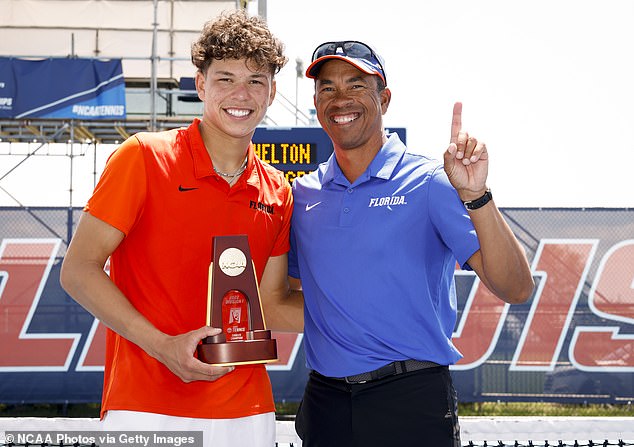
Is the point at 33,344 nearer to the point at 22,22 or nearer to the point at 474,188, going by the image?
the point at 474,188

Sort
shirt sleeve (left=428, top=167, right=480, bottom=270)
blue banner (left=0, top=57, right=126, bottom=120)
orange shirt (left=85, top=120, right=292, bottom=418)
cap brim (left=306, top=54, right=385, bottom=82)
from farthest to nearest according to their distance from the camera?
blue banner (left=0, top=57, right=126, bottom=120)
cap brim (left=306, top=54, right=385, bottom=82)
shirt sleeve (left=428, top=167, right=480, bottom=270)
orange shirt (left=85, top=120, right=292, bottom=418)

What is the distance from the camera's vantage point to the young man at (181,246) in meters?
2.86

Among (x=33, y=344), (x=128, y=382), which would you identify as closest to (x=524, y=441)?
(x=128, y=382)

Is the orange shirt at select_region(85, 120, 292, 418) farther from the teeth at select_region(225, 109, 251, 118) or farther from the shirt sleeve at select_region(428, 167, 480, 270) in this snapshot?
the shirt sleeve at select_region(428, 167, 480, 270)

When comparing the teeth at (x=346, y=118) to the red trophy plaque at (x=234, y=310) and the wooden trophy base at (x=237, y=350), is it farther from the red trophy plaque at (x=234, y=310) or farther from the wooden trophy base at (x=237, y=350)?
the wooden trophy base at (x=237, y=350)

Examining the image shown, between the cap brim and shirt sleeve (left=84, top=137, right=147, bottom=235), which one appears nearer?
shirt sleeve (left=84, top=137, right=147, bottom=235)

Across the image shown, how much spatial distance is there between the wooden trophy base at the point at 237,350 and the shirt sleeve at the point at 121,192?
1.59ft

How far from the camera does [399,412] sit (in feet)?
10.3

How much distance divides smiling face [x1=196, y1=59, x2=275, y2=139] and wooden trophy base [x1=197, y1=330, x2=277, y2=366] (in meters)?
0.77

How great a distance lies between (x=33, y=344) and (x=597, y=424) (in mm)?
6845

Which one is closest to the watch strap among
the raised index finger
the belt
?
the raised index finger

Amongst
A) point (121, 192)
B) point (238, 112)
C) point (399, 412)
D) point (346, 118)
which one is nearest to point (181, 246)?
point (121, 192)

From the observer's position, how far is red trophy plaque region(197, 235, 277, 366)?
9.35 ft

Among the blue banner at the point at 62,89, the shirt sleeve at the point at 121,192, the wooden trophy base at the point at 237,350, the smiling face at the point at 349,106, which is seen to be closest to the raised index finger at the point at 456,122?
the smiling face at the point at 349,106
